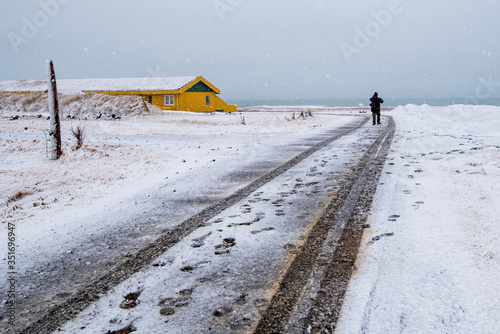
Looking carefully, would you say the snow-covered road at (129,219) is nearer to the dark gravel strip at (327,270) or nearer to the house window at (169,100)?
the dark gravel strip at (327,270)

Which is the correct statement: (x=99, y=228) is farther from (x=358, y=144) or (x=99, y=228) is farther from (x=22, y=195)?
(x=358, y=144)

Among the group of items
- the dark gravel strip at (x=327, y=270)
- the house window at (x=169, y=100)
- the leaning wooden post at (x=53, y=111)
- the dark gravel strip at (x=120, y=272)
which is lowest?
the dark gravel strip at (x=120, y=272)

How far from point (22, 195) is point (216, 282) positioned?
4614 mm

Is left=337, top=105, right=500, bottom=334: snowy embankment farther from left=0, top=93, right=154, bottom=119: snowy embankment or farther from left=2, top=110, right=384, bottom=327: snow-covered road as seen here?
left=0, top=93, right=154, bottom=119: snowy embankment

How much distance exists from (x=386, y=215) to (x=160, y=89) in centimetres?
3190

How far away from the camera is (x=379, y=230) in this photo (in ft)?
11.6

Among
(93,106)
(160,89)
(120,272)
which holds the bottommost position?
(120,272)

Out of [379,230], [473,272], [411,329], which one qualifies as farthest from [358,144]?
[411,329]

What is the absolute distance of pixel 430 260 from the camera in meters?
2.85

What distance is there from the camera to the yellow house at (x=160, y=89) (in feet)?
111

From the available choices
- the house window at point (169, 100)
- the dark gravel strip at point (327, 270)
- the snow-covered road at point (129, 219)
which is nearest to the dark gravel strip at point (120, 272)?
the snow-covered road at point (129, 219)

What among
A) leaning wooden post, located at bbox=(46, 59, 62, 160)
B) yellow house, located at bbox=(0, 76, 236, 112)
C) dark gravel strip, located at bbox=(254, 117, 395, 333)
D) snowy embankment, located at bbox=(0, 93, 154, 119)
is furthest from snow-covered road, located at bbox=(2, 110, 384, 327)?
yellow house, located at bbox=(0, 76, 236, 112)

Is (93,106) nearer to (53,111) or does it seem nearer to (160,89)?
(160,89)

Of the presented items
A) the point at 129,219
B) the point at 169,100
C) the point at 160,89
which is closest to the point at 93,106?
the point at 160,89
